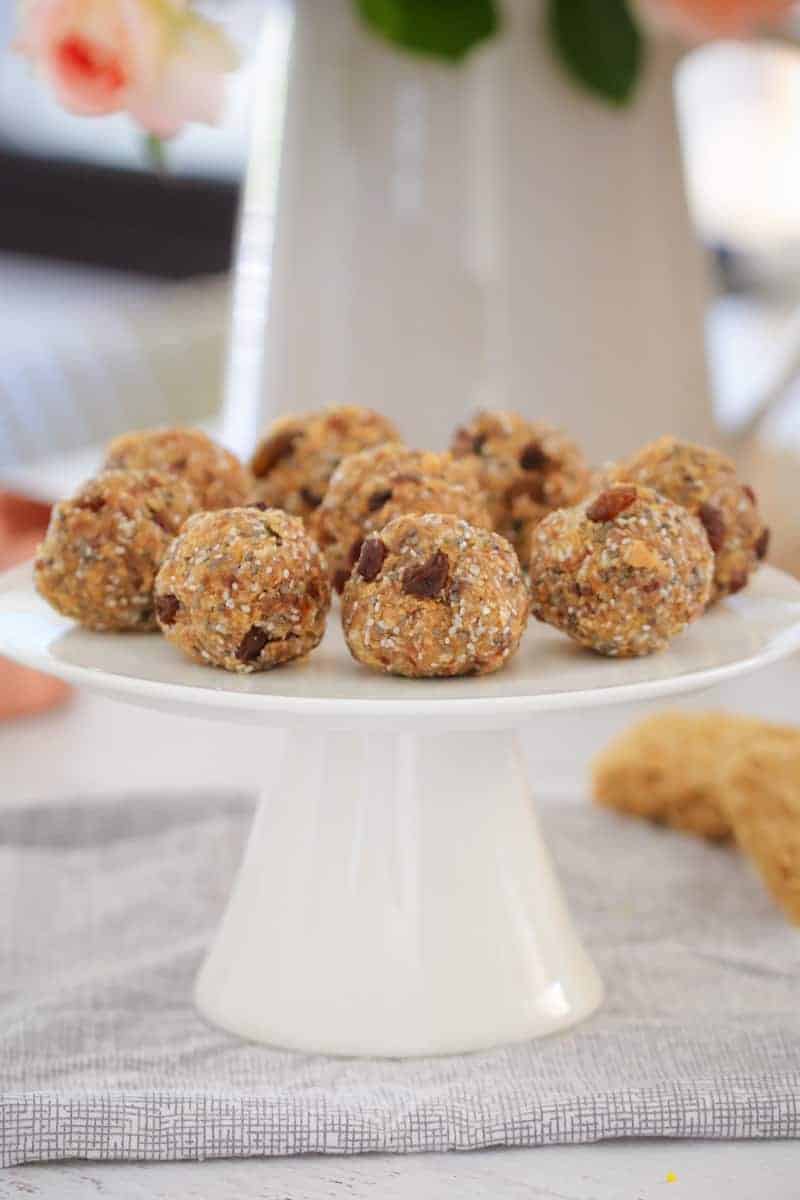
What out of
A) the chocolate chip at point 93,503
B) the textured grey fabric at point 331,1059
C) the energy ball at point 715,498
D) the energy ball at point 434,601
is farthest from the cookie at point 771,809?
the chocolate chip at point 93,503

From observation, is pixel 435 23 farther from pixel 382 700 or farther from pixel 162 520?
pixel 382 700

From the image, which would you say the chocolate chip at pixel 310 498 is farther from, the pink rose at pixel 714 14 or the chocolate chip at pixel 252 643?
the pink rose at pixel 714 14

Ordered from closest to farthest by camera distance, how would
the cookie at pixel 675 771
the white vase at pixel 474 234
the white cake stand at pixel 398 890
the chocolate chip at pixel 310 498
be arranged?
1. the white cake stand at pixel 398 890
2. the chocolate chip at pixel 310 498
3. the cookie at pixel 675 771
4. the white vase at pixel 474 234

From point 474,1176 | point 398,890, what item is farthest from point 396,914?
point 474,1176

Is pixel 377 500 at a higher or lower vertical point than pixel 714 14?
lower

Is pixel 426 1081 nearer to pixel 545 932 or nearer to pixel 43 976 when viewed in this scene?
pixel 545 932

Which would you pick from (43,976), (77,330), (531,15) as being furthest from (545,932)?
(77,330)

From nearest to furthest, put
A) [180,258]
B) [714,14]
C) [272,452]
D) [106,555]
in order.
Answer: [106,555], [272,452], [714,14], [180,258]

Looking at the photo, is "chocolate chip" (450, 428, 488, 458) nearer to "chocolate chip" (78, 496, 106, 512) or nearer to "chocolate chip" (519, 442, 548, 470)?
"chocolate chip" (519, 442, 548, 470)
